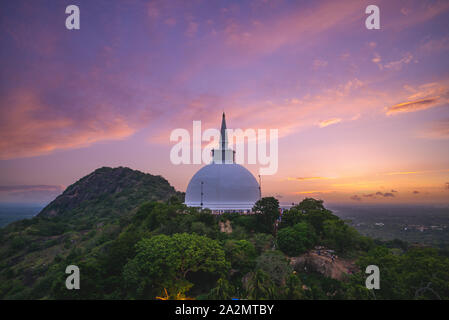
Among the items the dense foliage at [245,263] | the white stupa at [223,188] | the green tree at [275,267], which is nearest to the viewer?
the dense foliage at [245,263]

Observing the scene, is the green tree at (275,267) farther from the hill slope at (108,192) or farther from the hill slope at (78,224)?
the hill slope at (108,192)

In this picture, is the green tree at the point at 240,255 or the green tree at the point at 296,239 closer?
the green tree at the point at 240,255

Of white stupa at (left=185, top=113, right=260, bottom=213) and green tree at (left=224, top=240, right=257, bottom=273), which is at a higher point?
white stupa at (left=185, top=113, right=260, bottom=213)

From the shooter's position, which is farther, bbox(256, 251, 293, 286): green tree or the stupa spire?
the stupa spire

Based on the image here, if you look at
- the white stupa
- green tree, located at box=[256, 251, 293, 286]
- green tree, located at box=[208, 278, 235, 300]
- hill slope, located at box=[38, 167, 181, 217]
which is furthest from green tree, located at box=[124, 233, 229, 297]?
hill slope, located at box=[38, 167, 181, 217]

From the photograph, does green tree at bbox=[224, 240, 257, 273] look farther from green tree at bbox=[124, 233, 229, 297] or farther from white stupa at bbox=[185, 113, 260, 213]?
white stupa at bbox=[185, 113, 260, 213]

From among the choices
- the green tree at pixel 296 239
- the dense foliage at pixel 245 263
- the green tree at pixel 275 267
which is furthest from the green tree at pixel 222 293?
the green tree at pixel 296 239
